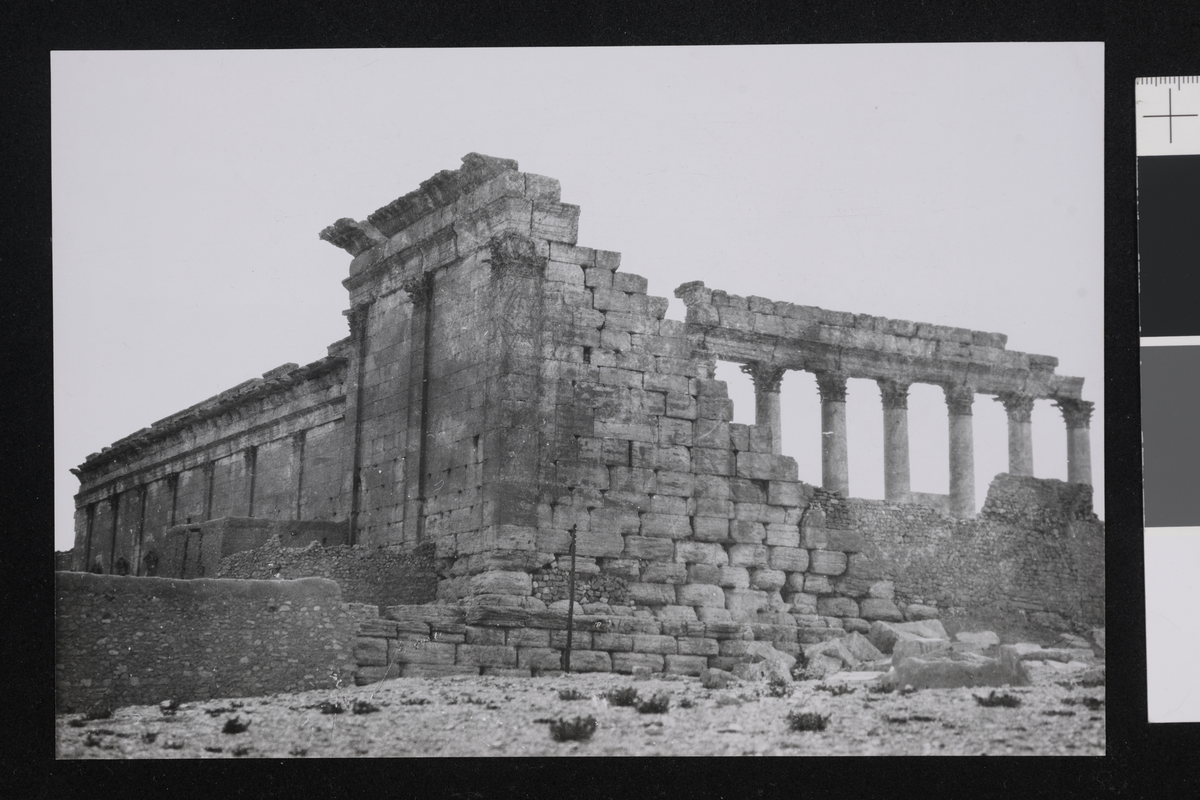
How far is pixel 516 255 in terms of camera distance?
56.1ft

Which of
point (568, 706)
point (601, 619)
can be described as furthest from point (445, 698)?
point (601, 619)

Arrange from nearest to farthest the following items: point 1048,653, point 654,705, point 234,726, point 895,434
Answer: point 234,726
point 654,705
point 1048,653
point 895,434

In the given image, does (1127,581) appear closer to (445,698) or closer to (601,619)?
(601,619)

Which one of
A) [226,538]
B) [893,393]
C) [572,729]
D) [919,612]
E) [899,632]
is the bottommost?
[572,729]

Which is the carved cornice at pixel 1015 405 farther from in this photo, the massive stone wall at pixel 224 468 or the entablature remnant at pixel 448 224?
the massive stone wall at pixel 224 468

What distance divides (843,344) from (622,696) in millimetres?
10696

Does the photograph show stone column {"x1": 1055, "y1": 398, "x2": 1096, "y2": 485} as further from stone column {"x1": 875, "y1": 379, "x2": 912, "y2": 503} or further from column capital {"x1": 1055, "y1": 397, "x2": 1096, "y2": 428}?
stone column {"x1": 875, "y1": 379, "x2": 912, "y2": 503}

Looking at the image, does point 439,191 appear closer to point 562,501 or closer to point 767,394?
point 562,501

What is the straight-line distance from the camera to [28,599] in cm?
1459

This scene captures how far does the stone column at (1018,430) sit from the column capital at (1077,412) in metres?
4.12

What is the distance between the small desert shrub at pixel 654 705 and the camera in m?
15.0

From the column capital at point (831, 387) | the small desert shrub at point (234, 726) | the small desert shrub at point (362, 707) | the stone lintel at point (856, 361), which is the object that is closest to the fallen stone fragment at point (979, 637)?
the stone lintel at point (856, 361)

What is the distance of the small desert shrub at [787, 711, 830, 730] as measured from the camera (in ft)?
48.7

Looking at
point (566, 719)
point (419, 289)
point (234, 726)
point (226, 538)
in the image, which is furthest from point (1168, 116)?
point (226, 538)
